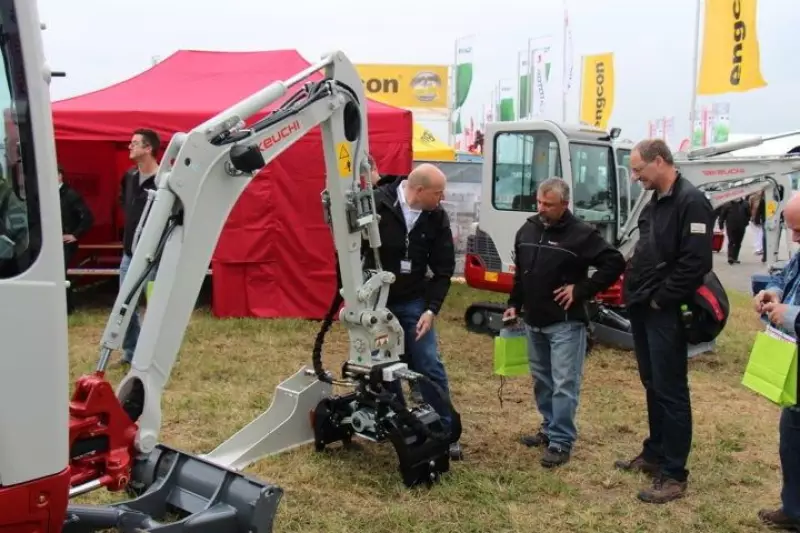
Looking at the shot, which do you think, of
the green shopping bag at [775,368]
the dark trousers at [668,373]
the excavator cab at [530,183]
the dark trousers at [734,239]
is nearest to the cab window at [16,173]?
the dark trousers at [668,373]

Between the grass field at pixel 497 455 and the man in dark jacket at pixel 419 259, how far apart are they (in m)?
0.56

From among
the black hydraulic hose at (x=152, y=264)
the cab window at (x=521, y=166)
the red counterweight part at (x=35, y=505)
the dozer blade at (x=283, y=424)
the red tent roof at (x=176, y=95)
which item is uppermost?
the red tent roof at (x=176, y=95)

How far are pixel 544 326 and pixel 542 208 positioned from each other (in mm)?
734

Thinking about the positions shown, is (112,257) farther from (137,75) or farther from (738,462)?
(738,462)

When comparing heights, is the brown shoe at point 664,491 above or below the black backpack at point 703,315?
below

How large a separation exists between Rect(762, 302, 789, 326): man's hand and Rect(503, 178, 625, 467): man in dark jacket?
101 cm

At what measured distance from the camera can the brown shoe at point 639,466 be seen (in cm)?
451

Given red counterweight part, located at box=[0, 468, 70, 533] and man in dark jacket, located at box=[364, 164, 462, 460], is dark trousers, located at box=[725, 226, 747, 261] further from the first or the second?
red counterweight part, located at box=[0, 468, 70, 533]

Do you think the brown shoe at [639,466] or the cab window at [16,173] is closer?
the cab window at [16,173]

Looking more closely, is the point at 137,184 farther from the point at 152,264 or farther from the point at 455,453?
the point at 455,453

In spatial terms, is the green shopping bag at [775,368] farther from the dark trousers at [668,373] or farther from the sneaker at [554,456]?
the sneaker at [554,456]

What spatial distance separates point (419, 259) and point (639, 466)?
1874 mm

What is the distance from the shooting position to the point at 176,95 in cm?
910

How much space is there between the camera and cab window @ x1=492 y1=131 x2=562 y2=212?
8492 millimetres
